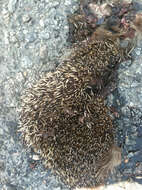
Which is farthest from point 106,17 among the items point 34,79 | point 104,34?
point 34,79

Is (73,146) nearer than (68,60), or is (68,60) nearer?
(73,146)

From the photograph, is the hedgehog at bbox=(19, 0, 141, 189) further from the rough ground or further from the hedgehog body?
the rough ground

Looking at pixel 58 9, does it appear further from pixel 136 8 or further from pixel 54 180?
pixel 54 180

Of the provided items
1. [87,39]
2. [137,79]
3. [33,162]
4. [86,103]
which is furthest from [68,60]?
[33,162]

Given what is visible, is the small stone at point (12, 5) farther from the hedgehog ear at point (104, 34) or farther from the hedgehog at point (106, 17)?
the hedgehog ear at point (104, 34)

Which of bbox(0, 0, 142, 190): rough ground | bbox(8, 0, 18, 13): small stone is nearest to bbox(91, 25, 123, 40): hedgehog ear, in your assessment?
bbox(0, 0, 142, 190): rough ground
